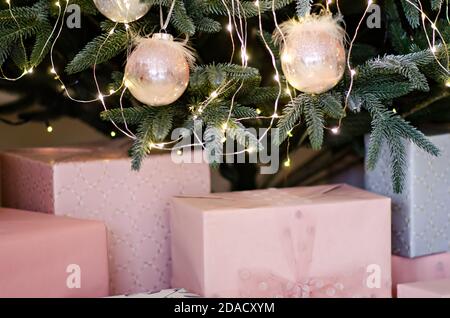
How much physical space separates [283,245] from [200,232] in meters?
0.14

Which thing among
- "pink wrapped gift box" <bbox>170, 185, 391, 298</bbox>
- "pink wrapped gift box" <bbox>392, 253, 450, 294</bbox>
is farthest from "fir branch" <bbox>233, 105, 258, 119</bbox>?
"pink wrapped gift box" <bbox>392, 253, 450, 294</bbox>

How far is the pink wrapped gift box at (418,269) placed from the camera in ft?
4.04

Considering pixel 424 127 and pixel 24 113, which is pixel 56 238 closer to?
pixel 24 113

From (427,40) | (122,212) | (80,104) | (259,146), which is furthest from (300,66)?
(80,104)

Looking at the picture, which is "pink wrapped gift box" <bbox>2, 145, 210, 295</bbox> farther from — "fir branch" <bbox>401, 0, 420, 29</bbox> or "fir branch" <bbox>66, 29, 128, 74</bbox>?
"fir branch" <bbox>401, 0, 420, 29</bbox>

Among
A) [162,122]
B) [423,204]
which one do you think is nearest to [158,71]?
[162,122]

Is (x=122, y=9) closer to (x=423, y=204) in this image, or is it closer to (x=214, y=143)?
(x=214, y=143)

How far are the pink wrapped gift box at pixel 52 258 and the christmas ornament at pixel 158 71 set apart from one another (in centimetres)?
23

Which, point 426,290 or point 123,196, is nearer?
point 426,290

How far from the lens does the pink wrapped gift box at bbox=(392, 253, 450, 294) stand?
1231mm

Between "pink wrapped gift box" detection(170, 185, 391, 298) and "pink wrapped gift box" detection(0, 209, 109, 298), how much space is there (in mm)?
148

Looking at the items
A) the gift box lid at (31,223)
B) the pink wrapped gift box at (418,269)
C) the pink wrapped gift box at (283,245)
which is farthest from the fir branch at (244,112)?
the pink wrapped gift box at (418,269)

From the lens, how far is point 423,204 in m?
1.23
